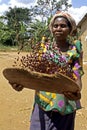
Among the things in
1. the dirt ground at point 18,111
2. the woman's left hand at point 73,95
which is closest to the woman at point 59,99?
the woman's left hand at point 73,95

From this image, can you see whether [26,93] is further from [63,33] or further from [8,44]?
[8,44]

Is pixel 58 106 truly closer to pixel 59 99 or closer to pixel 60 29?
pixel 59 99

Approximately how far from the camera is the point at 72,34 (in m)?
2.80

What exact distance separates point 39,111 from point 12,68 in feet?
2.24

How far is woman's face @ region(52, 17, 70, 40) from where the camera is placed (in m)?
2.70

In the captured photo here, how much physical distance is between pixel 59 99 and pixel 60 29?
0.51 metres

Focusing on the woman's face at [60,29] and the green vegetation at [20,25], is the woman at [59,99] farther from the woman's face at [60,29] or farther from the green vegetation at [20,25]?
the green vegetation at [20,25]

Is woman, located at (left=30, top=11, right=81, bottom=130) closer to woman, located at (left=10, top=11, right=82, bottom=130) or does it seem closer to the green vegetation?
woman, located at (left=10, top=11, right=82, bottom=130)

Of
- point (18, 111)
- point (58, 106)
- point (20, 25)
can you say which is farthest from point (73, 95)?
point (20, 25)

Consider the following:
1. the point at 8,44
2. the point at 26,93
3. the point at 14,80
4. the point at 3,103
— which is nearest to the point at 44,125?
the point at 14,80

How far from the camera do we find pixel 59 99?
8.98ft

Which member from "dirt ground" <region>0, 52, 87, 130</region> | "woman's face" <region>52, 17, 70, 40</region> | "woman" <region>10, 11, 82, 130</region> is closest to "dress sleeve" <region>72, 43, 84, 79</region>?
"woman" <region>10, 11, 82, 130</region>

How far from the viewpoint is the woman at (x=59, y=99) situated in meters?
2.72

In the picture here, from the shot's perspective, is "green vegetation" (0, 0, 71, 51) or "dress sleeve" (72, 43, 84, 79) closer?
"dress sleeve" (72, 43, 84, 79)
